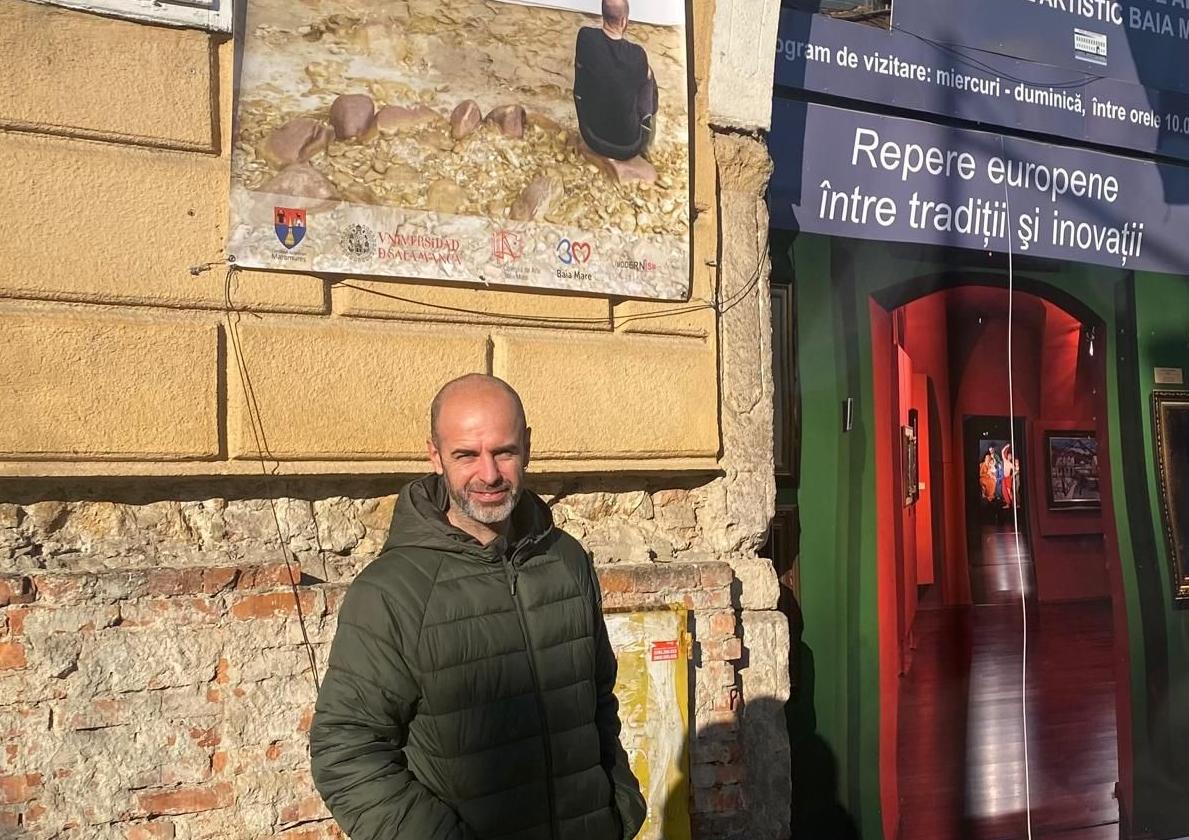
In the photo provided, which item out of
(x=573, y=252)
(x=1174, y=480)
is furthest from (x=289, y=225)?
(x=1174, y=480)

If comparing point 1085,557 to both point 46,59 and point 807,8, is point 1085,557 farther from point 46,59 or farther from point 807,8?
point 46,59

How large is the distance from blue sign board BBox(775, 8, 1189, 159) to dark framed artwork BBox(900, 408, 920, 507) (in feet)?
4.77

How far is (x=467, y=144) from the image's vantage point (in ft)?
14.4

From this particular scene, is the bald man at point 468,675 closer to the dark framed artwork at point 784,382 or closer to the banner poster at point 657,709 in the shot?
the banner poster at point 657,709

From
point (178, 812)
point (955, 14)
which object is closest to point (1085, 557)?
point (955, 14)

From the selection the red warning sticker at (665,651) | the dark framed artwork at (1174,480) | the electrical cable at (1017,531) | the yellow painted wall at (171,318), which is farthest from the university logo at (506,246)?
the dark framed artwork at (1174,480)

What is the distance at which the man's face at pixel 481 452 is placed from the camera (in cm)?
270

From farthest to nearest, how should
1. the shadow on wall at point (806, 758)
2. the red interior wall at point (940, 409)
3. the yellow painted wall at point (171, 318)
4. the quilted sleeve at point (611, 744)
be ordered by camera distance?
the red interior wall at point (940, 409) < the shadow on wall at point (806, 758) < the yellow painted wall at point (171, 318) < the quilted sleeve at point (611, 744)

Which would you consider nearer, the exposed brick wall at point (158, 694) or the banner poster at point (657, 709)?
the exposed brick wall at point (158, 694)

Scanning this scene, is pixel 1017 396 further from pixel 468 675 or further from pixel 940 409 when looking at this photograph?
pixel 468 675

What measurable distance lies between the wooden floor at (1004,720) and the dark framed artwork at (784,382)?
1059 mm

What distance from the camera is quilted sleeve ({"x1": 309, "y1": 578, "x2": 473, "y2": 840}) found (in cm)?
242

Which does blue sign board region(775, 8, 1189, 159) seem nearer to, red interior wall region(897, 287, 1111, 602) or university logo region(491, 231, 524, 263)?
red interior wall region(897, 287, 1111, 602)

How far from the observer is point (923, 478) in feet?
18.9
